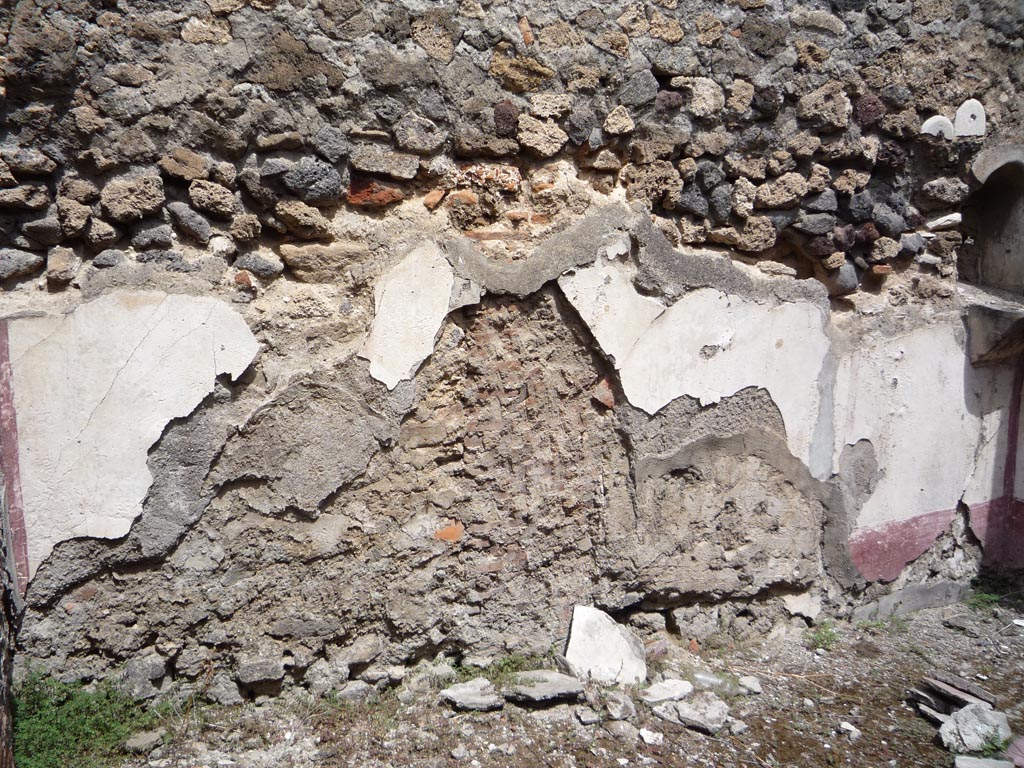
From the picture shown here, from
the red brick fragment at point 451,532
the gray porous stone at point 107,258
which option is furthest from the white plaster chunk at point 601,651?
the gray porous stone at point 107,258

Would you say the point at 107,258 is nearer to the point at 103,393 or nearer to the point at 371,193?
the point at 103,393

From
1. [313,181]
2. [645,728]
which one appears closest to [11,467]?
[313,181]

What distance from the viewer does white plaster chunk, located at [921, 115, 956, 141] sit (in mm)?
3330

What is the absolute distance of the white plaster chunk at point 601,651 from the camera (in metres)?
2.94

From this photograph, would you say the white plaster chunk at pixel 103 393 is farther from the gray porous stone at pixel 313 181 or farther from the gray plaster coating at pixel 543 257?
the gray plaster coating at pixel 543 257

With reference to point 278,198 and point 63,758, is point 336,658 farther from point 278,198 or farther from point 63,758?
point 278,198

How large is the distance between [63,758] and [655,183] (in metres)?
2.45

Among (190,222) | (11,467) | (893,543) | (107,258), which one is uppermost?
(190,222)

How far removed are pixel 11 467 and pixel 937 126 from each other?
3.37 metres

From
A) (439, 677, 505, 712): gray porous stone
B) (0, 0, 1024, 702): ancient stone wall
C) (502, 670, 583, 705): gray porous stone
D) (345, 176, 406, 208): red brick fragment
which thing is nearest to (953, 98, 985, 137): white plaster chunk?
(0, 0, 1024, 702): ancient stone wall

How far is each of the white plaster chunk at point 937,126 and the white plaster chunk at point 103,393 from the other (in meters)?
2.68

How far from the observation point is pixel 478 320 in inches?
107

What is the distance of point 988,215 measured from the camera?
151 inches

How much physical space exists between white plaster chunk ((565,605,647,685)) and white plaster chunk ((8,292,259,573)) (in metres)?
1.49
